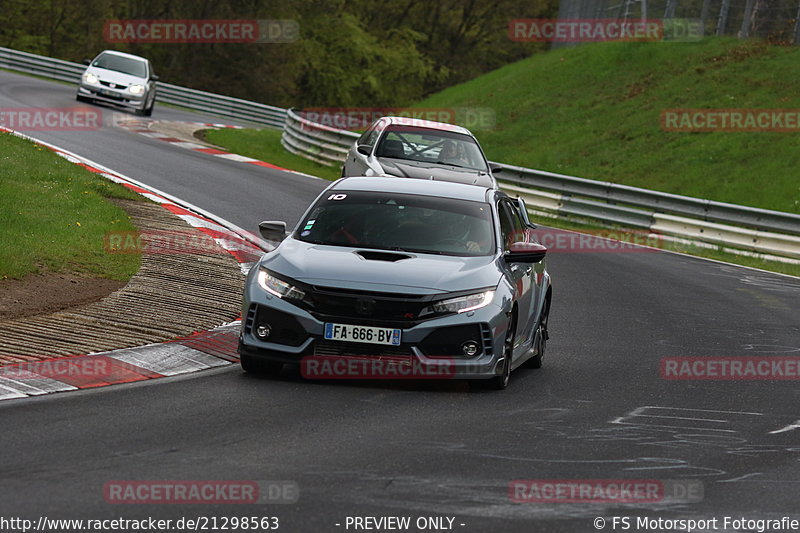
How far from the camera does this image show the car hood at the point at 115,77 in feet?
118

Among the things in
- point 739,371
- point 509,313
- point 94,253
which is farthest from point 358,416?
point 94,253

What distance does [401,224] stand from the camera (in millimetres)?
10836

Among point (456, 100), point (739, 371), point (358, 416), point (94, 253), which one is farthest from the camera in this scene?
point (456, 100)

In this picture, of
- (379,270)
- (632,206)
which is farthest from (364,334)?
(632,206)

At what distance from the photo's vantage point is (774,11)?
38875 mm

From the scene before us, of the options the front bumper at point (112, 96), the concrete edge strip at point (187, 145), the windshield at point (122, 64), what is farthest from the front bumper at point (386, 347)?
the windshield at point (122, 64)

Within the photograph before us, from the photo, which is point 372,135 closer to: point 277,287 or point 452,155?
point 452,155

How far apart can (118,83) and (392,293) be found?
28.0 m

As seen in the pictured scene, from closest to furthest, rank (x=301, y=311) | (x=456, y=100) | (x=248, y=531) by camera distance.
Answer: (x=248, y=531)
(x=301, y=311)
(x=456, y=100)

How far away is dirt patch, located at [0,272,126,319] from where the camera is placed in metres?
11.5

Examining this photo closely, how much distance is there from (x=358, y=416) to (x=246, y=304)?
162cm

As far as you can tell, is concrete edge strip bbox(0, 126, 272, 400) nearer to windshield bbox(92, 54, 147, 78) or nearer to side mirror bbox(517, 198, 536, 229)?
side mirror bbox(517, 198, 536, 229)

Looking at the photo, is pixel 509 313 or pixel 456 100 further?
pixel 456 100

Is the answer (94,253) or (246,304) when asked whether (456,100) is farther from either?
(246,304)
